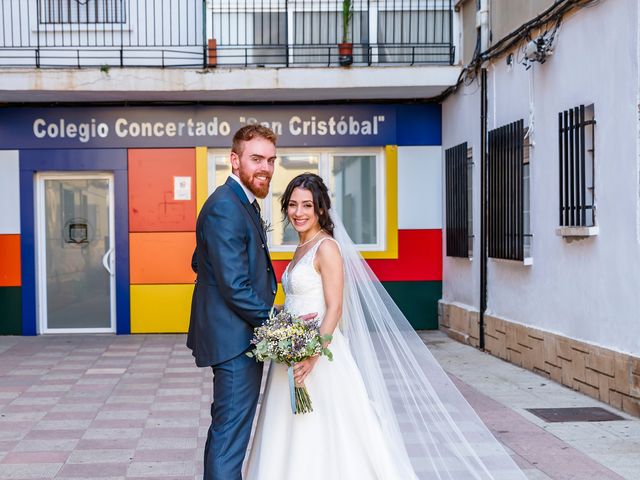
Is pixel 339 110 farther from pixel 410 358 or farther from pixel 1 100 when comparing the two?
pixel 410 358

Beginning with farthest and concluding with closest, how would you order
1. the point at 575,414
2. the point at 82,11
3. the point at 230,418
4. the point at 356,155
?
the point at 356,155 → the point at 82,11 → the point at 575,414 → the point at 230,418

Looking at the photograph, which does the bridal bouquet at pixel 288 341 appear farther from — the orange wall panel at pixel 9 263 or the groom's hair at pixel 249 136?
the orange wall panel at pixel 9 263

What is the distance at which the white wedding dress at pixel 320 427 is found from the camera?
419cm

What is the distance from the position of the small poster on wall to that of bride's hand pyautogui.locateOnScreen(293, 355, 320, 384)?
8.80 meters

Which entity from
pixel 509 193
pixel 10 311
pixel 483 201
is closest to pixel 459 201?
pixel 483 201

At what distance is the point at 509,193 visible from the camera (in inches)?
383

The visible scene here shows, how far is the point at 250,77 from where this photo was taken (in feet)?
37.4

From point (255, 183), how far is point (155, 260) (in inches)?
345

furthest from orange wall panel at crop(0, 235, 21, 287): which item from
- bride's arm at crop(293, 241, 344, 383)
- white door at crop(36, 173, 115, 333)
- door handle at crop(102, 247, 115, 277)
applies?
bride's arm at crop(293, 241, 344, 383)

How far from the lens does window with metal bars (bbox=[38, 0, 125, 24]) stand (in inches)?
486

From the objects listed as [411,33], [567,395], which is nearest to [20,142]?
[411,33]

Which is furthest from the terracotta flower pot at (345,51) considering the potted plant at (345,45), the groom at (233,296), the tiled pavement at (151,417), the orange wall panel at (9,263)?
the groom at (233,296)

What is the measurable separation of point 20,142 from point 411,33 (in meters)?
6.04

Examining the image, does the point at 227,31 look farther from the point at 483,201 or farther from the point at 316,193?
the point at 316,193
